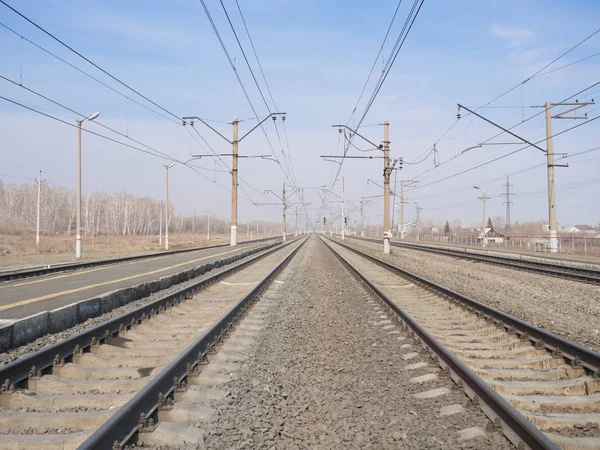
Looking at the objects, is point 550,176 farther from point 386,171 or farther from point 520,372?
point 520,372

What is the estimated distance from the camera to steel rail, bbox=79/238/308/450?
341 cm

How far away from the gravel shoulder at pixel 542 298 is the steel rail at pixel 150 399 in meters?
5.71

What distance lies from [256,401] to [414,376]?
1.98 meters

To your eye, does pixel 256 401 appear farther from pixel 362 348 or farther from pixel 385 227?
pixel 385 227

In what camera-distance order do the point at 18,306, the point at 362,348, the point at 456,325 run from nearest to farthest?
1. the point at 362,348
2. the point at 456,325
3. the point at 18,306

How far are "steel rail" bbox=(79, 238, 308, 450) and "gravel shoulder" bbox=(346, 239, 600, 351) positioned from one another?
5.71 metres

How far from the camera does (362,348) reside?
707cm

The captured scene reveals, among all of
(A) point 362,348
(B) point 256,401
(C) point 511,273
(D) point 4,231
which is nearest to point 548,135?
(C) point 511,273

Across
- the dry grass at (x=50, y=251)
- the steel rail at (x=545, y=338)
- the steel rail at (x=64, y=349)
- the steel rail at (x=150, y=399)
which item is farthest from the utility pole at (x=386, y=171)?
the steel rail at (x=150, y=399)

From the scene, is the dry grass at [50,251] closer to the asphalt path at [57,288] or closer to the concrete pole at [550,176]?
the asphalt path at [57,288]

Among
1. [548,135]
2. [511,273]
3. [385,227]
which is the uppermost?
[548,135]

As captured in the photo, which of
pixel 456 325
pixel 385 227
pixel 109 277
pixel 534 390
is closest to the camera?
pixel 534 390

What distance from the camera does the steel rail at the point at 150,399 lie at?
134 inches

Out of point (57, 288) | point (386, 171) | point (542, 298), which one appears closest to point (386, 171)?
point (386, 171)
